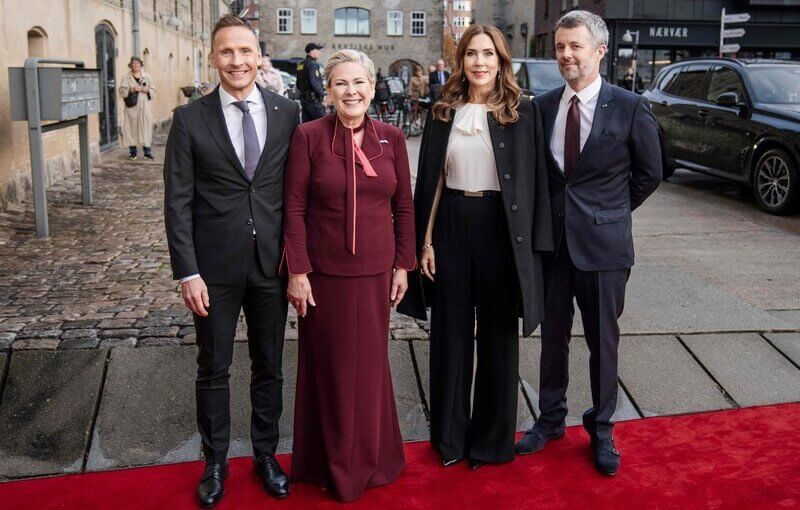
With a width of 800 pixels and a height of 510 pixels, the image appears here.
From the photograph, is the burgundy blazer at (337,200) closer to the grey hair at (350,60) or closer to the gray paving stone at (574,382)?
the grey hair at (350,60)

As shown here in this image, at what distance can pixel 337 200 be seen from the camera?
3348mm

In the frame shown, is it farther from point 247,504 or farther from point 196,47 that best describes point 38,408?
point 196,47

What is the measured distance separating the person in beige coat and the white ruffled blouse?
1164 centimetres

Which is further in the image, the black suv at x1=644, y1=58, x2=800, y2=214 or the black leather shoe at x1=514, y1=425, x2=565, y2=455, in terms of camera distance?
the black suv at x1=644, y1=58, x2=800, y2=214

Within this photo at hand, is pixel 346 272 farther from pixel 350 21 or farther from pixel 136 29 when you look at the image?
pixel 350 21

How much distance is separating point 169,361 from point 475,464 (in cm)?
187

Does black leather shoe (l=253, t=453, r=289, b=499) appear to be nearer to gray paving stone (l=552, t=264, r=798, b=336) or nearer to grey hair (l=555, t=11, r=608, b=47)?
gray paving stone (l=552, t=264, r=798, b=336)

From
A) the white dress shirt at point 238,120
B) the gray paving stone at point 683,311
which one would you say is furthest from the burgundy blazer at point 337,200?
the gray paving stone at point 683,311

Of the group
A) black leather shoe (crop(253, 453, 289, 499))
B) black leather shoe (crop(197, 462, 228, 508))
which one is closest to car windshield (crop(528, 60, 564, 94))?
black leather shoe (crop(253, 453, 289, 499))

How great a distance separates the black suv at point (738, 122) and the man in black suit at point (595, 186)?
6185 mm

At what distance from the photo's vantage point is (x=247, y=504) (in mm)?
3490

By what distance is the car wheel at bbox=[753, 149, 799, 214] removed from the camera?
915 centimetres

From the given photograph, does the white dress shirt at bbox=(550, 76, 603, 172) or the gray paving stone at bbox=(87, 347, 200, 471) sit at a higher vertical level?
the white dress shirt at bbox=(550, 76, 603, 172)

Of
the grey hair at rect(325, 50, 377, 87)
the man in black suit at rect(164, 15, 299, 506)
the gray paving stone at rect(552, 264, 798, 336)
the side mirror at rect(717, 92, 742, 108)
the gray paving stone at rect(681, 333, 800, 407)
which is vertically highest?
the grey hair at rect(325, 50, 377, 87)
